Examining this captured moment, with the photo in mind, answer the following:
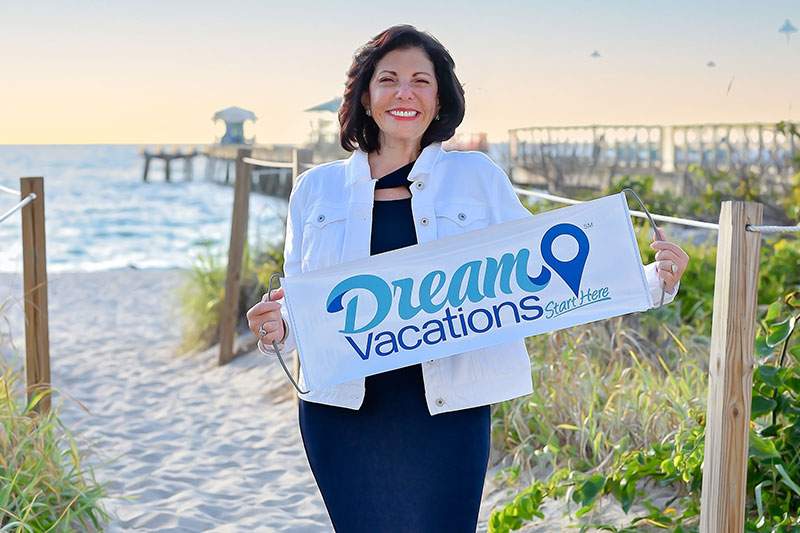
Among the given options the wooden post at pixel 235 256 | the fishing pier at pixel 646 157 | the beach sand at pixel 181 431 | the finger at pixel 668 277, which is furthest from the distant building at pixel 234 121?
the finger at pixel 668 277

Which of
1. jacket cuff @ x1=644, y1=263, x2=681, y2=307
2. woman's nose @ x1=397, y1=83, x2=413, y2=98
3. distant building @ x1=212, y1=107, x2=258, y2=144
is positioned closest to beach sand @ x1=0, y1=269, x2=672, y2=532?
jacket cuff @ x1=644, y1=263, x2=681, y2=307

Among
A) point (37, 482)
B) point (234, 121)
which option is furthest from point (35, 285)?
point (234, 121)

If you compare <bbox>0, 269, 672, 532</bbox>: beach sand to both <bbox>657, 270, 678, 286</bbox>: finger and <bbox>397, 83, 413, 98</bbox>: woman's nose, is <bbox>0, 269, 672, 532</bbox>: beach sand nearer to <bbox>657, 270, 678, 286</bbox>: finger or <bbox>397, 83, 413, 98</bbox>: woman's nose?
<bbox>657, 270, 678, 286</bbox>: finger

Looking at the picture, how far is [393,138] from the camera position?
2410 millimetres

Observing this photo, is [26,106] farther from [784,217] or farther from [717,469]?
[717,469]

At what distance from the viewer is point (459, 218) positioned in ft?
7.70

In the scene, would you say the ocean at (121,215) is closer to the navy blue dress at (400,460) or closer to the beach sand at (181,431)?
the beach sand at (181,431)

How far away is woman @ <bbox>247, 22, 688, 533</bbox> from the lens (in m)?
2.26

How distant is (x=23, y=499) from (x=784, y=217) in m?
10.8

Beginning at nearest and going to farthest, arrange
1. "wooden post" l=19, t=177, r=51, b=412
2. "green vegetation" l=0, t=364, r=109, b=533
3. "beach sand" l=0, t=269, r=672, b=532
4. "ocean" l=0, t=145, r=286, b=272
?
"green vegetation" l=0, t=364, r=109, b=533 < "beach sand" l=0, t=269, r=672, b=532 < "wooden post" l=19, t=177, r=51, b=412 < "ocean" l=0, t=145, r=286, b=272

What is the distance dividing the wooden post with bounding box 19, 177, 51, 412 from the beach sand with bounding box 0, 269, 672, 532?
97 mm

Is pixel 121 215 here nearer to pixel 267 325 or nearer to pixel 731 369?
pixel 267 325

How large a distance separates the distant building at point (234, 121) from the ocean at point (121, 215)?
9.08 feet

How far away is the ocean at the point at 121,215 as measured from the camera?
21.6m
